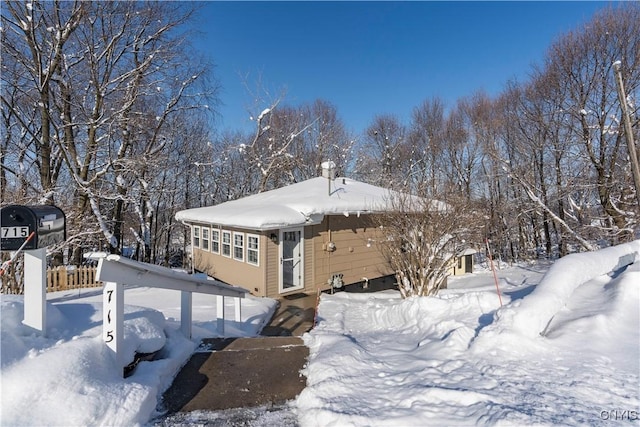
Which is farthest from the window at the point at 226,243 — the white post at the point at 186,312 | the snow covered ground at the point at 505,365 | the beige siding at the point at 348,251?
the snow covered ground at the point at 505,365

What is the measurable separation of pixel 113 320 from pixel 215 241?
30.4 ft

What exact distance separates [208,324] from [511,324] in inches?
193

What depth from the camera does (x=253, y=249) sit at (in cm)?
958

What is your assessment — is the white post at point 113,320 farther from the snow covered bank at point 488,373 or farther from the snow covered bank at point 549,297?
the snow covered bank at point 549,297

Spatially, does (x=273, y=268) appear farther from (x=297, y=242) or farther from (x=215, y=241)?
(x=215, y=241)


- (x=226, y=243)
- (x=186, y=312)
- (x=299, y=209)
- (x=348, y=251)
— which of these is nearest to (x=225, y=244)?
(x=226, y=243)

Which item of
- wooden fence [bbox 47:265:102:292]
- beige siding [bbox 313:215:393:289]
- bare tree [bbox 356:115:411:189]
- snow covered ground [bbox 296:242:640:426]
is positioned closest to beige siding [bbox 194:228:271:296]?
beige siding [bbox 313:215:393:289]

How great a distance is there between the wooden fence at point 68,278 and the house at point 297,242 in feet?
11.7

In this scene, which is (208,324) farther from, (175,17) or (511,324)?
(175,17)

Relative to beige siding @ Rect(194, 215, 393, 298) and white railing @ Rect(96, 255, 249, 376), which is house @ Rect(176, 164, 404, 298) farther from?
white railing @ Rect(96, 255, 249, 376)

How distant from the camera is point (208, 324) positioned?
611 centimetres

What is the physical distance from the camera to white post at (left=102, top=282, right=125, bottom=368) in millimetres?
2576

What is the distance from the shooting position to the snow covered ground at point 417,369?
6.94 feet

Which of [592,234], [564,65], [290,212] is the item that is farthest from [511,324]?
[564,65]
